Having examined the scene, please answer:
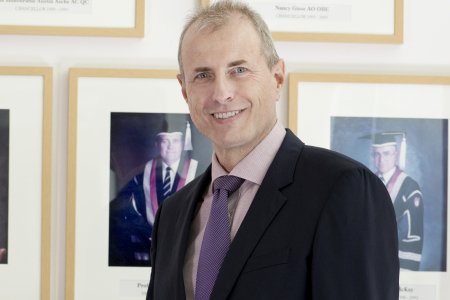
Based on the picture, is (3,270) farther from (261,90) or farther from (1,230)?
(261,90)

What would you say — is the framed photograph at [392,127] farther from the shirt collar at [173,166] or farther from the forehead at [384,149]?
the shirt collar at [173,166]

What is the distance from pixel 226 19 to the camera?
3.24ft

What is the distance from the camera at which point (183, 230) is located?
1.05m

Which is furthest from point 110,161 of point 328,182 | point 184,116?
point 328,182

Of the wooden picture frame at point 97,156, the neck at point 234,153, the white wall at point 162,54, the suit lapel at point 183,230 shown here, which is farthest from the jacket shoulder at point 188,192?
the white wall at point 162,54

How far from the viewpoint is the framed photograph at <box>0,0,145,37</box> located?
144cm

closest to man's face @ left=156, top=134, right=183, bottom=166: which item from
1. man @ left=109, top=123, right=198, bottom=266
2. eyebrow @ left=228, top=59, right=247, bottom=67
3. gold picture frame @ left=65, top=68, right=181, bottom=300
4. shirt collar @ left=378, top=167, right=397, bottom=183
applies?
man @ left=109, top=123, right=198, bottom=266

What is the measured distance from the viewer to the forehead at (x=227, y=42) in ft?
3.18

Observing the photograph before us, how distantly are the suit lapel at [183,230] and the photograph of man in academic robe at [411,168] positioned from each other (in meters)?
0.53

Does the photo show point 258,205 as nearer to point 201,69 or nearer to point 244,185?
point 244,185

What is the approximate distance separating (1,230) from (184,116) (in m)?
0.68

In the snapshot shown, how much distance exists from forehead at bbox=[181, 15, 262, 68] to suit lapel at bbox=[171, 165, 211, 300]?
0.31m

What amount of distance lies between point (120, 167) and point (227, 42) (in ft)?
2.19

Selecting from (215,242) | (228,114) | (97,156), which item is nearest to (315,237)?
(215,242)
